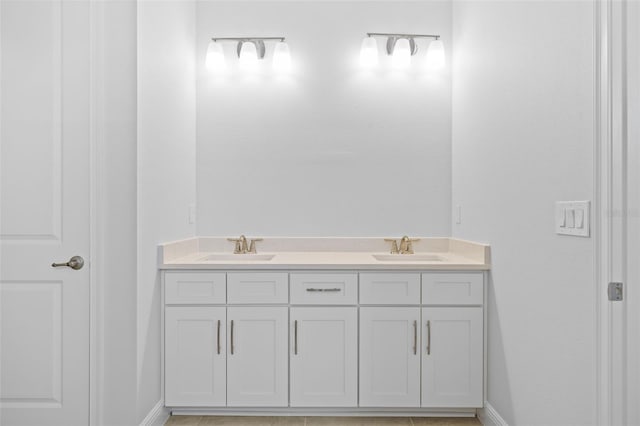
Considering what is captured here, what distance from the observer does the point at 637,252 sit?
1283mm

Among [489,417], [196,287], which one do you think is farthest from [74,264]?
[489,417]

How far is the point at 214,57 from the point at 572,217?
2215mm

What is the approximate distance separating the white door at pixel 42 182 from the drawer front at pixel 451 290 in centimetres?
162

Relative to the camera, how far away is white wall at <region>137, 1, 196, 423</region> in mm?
2088

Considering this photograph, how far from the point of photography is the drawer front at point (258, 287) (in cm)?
232

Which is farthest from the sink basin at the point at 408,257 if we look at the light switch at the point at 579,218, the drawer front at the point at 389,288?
the light switch at the point at 579,218

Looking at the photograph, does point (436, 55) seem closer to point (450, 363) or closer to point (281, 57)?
point (281, 57)

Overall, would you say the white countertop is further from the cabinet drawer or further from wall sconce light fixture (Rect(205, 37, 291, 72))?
wall sconce light fixture (Rect(205, 37, 291, 72))

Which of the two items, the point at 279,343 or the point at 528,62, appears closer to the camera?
the point at 528,62

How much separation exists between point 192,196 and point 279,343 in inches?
43.5

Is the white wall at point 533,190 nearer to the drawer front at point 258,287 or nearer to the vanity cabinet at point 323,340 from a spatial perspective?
the vanity cabinet at point 323,340

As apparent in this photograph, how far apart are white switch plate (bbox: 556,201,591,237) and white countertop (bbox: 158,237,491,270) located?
0.71 meters

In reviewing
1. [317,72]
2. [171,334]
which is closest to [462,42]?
[317,72]

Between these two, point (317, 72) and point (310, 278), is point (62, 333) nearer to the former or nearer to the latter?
point (310, 278)
